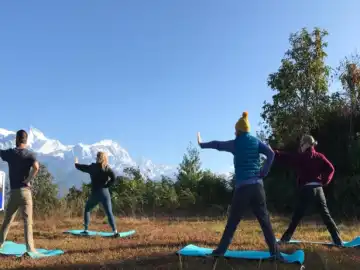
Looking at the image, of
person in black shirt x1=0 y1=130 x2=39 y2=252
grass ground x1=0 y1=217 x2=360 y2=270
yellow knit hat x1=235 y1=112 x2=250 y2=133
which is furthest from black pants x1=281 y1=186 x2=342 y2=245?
person in black shirt x1=0 y1=130 x2=39 y2=252

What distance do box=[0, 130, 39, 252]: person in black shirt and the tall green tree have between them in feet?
40.1

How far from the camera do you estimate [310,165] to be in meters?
7.25

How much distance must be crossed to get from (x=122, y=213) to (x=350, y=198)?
780cm

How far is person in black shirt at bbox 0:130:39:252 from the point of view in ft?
21.2

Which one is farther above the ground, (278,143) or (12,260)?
(278,143)

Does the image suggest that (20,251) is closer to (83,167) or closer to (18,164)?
(18,164)

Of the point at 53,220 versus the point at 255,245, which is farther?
the point at 53,220

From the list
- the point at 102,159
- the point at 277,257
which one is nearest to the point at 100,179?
the point at 102,159

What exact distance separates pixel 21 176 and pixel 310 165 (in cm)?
462

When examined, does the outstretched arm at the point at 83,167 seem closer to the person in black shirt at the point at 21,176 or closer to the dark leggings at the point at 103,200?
the dark leggings at the point at 103,200

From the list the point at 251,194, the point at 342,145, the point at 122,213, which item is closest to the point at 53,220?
the point at 122,213

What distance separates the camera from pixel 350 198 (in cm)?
1397

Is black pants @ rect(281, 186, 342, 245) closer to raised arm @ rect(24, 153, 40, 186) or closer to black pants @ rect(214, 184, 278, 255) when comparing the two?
black pants @ rect(214, 184, 278, 255)

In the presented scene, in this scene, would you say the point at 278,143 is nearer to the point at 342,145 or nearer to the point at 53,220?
the point at 342,145
